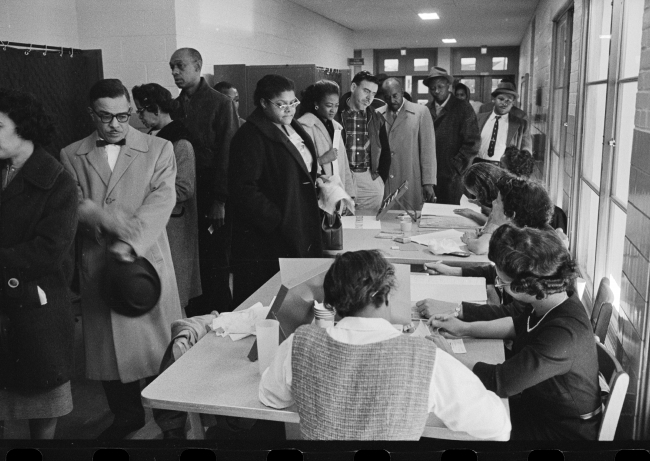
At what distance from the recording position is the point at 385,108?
7.49ft

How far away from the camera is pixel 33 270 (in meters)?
1.92

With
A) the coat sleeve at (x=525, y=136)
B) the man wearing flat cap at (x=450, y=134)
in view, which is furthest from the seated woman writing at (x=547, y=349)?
the coat sleeve at (x=525, y=136)

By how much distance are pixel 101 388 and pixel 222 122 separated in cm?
99

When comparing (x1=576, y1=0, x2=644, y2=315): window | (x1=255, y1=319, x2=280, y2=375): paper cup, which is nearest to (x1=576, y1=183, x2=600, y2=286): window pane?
(x1=576, y1=0, x2=644, y2=315): window

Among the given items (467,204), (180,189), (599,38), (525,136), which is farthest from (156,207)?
(525,136)

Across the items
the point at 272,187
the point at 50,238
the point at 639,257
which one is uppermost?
the point at 272,187

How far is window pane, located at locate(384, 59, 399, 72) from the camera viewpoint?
1.97m

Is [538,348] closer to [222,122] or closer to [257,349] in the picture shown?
[257,349]

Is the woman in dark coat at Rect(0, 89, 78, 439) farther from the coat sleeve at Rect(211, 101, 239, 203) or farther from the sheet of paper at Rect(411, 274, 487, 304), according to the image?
the sheet of paper at Rect(411, 274, 487, 304)

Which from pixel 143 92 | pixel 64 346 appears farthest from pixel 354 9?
pixel 64 346

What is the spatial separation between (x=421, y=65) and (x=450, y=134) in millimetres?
674

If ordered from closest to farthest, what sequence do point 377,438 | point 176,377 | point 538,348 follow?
1. point 377,438
2. point 538,348
3. point 176,377

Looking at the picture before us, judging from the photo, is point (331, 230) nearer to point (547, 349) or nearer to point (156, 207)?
point (156, 207)

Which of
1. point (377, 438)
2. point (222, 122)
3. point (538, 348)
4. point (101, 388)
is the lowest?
point (101, 388)
